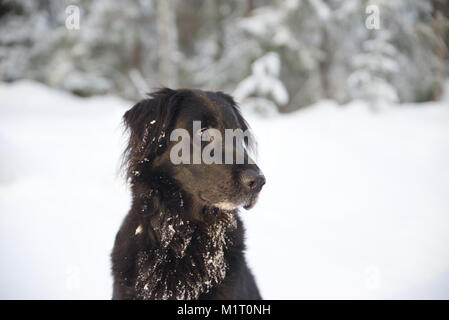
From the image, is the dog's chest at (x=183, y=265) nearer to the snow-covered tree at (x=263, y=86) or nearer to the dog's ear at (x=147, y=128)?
the dog's ear at (x=147, y=128)

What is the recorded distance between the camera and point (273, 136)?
25.4ft

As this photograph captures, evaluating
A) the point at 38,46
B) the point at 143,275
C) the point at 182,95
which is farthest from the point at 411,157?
the point at 38,46

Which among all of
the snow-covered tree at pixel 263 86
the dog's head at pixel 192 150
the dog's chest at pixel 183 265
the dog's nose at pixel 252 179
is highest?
the snow-covered tree at pixel 263 86

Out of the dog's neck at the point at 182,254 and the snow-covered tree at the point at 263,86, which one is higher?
the snow-covered tree at the point at 263,86

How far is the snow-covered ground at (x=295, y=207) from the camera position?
3.98 meters

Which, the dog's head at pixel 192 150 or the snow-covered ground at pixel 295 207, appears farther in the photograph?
the snow-covered ground at pixel 295 207

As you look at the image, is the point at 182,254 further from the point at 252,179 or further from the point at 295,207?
the point at 295,207

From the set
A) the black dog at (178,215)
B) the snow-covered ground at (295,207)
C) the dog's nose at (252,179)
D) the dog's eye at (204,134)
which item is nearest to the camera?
the dog's nose at (252,179)

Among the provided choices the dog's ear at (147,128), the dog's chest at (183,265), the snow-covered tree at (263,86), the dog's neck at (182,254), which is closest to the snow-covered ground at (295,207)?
the dog's ear at (147,128)

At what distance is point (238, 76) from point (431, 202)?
8575mm

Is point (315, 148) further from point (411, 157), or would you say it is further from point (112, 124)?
point (112, 124)

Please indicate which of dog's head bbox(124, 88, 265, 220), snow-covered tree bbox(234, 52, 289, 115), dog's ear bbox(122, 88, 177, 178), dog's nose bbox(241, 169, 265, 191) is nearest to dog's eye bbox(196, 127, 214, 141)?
dog's head bbox(124, 88, 265, 220)
